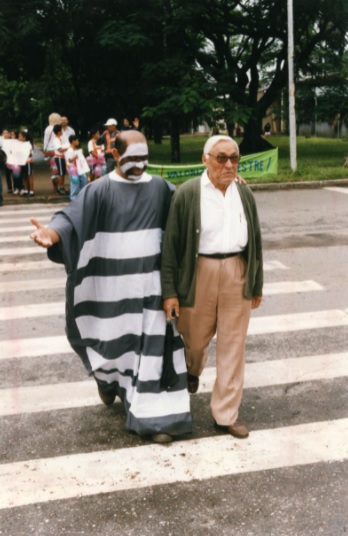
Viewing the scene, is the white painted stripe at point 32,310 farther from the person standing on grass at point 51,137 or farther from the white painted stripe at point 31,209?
the person standing on grass at point 51,137

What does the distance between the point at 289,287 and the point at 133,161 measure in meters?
4.30

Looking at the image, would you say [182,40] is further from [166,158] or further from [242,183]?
[242,183]

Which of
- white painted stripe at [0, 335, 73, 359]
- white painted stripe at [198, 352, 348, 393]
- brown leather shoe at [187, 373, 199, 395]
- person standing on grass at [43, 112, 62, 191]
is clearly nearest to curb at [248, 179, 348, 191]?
person standing on grass at [43, 112, 62, 191]

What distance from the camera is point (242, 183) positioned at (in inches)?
169

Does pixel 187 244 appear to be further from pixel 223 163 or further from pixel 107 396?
pixel 107 396

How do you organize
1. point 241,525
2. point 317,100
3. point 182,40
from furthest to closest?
point 317,100
point 182,40
point 241,525

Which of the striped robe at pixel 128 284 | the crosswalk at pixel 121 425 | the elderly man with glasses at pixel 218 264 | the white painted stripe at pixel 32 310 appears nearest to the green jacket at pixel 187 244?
the elderly man with glasses at pixel 218 264

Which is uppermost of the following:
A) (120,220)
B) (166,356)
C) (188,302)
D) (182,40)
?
(182,40)

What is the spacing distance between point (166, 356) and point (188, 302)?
366mm

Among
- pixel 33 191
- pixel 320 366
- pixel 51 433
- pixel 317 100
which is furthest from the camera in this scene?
pixel 317 100

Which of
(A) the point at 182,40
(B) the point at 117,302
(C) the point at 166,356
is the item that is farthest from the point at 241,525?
(A) the point at 182,40

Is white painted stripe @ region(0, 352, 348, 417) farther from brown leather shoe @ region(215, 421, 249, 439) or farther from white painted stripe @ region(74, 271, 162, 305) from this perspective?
white painted stripe @ region(74, 271, 162, 305)

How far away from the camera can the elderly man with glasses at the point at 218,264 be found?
4090 millimetres

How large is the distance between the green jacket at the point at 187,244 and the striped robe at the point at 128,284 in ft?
0.37
